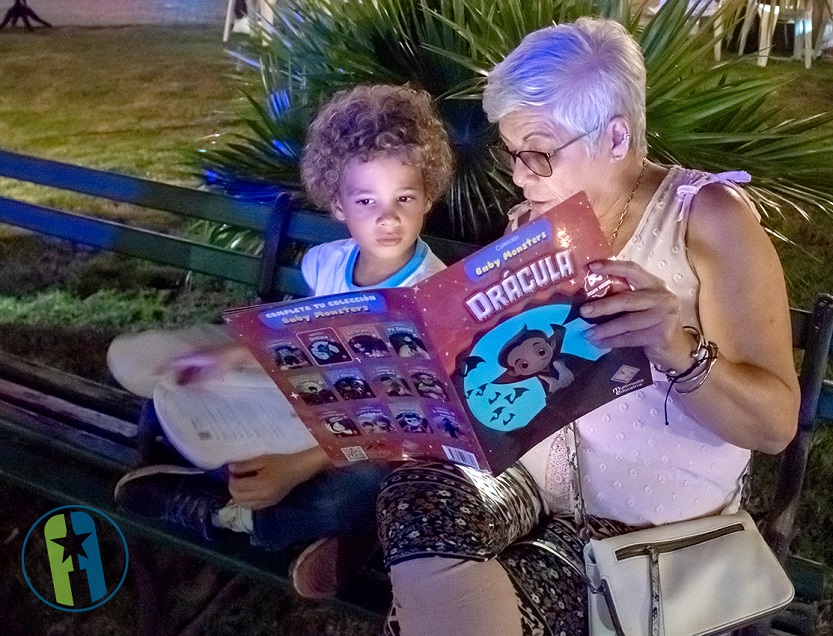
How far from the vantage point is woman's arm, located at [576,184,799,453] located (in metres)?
1.27

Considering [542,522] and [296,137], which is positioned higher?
[296,137]

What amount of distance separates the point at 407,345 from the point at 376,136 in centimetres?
56

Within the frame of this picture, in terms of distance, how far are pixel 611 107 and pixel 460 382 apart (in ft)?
1.70

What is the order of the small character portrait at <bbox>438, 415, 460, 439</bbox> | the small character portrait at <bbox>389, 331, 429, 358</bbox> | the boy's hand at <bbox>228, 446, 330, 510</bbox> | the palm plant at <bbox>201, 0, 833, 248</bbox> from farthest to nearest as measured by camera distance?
the palm plant at <bbox>201, 0, 833, 248</bbox> → the boy's hand at <bbox>228, 446, 330, 510</bbox> → the small character portrait at <bbox>438, 415, 460, 439</bbox> → the small character portrait at <bbox>389, 331, 429, 358</bbox>

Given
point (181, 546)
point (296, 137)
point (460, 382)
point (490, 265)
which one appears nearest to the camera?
point (490, 265)

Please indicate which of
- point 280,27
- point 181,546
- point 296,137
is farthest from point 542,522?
point 280,27

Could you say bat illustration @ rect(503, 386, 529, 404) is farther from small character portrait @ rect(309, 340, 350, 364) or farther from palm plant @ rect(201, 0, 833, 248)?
palm plant @ rect(201, 0, 833, 248)

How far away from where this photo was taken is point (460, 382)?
128 centimetres

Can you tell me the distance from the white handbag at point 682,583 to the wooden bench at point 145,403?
187mm

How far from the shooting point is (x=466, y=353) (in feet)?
4.10

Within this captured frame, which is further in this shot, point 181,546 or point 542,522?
point 181,546

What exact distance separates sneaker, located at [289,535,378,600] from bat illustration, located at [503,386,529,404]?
0.55 m

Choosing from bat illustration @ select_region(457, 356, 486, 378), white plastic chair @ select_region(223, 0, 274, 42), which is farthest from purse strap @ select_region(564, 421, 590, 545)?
white plastic chair @ select_region(223, 0, 274, 42)

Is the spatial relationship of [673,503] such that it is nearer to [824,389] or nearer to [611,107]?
[824,389]
